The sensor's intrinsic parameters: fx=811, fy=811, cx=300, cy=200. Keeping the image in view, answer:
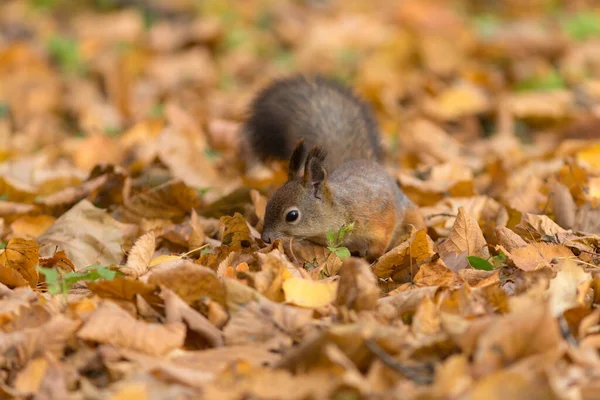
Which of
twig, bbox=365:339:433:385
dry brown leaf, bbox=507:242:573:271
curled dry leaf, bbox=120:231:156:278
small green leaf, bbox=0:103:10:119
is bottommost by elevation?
small green leaf, bbox=0:103:10:119

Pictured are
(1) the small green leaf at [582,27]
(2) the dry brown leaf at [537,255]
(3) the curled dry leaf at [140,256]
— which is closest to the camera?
(2) the dry brown leaf at [537,255]

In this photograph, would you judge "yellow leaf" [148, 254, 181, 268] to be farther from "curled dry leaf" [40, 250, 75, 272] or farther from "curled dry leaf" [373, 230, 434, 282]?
"curled dry leaf" [373, 230, 434, 282]

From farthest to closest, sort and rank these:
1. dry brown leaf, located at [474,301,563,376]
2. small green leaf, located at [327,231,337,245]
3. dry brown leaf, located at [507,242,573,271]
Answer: small green leaf, located at [327,231,337,245] < dry brown leaf, located at [507,242,573,271] < dry brown leaf, located at [474,301,563,376]

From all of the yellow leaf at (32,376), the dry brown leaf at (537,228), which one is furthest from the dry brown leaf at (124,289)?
the dry brown leaf at (537,228)

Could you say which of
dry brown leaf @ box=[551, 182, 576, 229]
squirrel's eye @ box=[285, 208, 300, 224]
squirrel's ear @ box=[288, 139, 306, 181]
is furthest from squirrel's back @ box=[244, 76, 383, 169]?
dry brown leaf @ box=[551, 182, 576, 229]

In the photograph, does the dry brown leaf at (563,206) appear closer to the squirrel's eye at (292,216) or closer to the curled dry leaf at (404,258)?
the curled dry leaf at (404,258)

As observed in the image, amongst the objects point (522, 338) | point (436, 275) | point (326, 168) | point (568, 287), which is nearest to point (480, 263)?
point (436, 275)
